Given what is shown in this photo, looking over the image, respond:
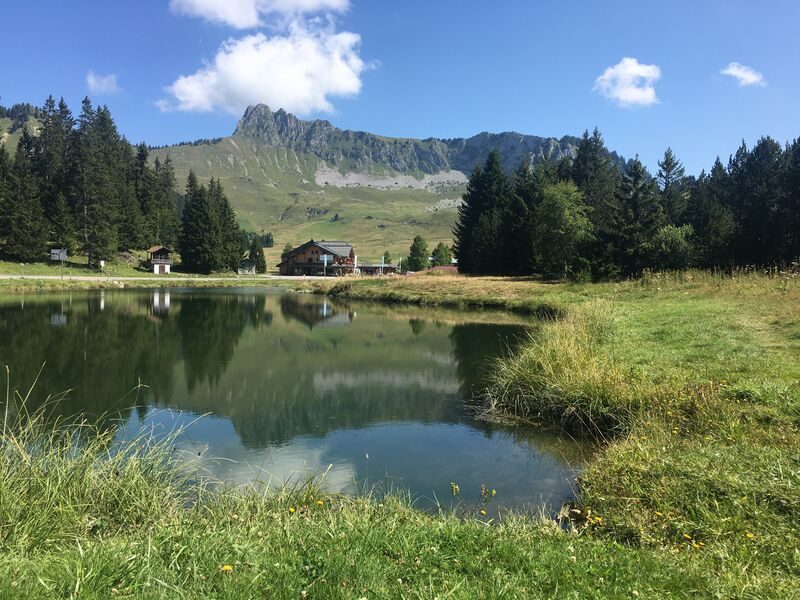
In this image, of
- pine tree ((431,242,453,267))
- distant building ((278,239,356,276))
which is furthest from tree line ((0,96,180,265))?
pine tree ((431,242,453,267))

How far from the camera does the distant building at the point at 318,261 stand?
118 meters

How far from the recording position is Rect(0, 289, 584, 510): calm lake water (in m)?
9.13

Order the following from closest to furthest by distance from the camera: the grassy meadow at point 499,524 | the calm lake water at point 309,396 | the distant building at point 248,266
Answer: the grassy meadow at point 499,524
the calm lake water at point 309,396
the distant building at point 248,266

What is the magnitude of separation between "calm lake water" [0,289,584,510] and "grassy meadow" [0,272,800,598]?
1433 mm

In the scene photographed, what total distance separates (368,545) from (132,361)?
59.3 feet

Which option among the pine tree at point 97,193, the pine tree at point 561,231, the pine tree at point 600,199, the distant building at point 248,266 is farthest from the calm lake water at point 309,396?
the distant building at point 248,266

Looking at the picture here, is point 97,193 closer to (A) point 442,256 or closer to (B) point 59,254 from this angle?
(B) point 59,254

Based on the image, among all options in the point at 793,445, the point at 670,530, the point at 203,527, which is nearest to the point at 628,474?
the point at 670,530

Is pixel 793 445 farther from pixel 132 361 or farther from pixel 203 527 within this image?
pixel 132 361

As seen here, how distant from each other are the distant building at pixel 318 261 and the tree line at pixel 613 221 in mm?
48458

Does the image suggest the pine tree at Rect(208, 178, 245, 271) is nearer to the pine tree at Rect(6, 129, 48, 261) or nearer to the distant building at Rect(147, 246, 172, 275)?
the distant building at Rect(147, 246, 172, 275)

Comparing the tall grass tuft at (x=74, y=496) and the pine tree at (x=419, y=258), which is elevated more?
the pine tree at (x=419, y=258)

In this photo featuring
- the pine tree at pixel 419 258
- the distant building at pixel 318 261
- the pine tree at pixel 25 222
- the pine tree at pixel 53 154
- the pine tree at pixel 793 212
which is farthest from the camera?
the distant building at pixel 318 261

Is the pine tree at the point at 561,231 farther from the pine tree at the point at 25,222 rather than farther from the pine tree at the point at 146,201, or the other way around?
the pine tree at the point at 146,201
